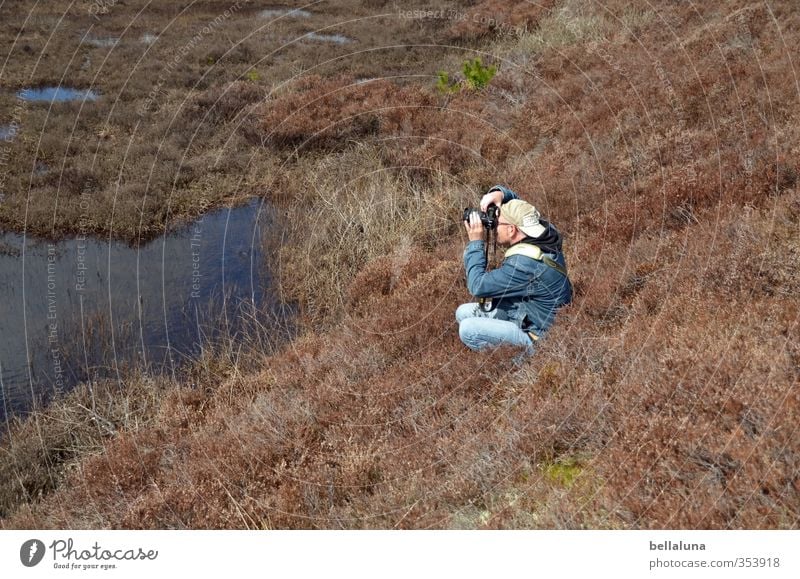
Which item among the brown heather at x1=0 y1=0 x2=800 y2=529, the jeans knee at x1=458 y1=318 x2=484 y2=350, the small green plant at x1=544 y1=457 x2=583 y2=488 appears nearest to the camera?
the brown heather at x1=0 y1=0 x2=800 y2=529

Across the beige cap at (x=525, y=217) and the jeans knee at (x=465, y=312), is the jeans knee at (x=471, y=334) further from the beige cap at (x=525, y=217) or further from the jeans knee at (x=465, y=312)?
the beige cap at (x=525, y=217)

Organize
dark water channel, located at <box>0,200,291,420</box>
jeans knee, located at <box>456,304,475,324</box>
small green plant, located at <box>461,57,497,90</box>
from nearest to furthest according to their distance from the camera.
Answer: jeans knee, located at <box>456,304,475,324</box>
dark water channel, located at <box>0,200,291,420</box>
small green plant, located at <box>461,57,497,90</box>

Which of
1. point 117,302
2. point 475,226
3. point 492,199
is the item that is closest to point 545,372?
point 475,226

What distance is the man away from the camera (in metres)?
4.61

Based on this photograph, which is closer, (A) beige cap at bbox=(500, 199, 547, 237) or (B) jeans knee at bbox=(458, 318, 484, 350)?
(A) beige cap at bbox=(500, 199, 547, 237)

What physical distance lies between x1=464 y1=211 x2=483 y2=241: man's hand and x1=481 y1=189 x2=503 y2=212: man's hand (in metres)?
0.19

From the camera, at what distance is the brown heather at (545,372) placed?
3.20 meters

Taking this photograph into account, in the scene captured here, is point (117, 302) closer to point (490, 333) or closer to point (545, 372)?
point (490, 333)

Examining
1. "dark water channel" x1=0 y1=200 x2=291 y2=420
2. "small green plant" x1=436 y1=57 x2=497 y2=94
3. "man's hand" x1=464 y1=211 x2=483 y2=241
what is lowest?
"dark water channel" x1=0 y1=200 x2=291 y2=420

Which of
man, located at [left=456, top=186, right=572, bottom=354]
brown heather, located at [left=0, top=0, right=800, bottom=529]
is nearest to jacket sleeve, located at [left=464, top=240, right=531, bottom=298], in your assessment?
man, located at [left=456, top=186, right=572, bottom=354]

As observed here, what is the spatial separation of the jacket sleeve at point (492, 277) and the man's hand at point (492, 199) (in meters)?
Result: 0.37

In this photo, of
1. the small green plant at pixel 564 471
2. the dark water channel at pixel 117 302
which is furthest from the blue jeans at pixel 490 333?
the dark water channel at pixel 117 302

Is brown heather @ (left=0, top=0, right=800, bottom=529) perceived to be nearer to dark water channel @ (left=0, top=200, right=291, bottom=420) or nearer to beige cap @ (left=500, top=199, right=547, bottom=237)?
dark water channel @ (left=0, top=200, right=291, bottom=420)
